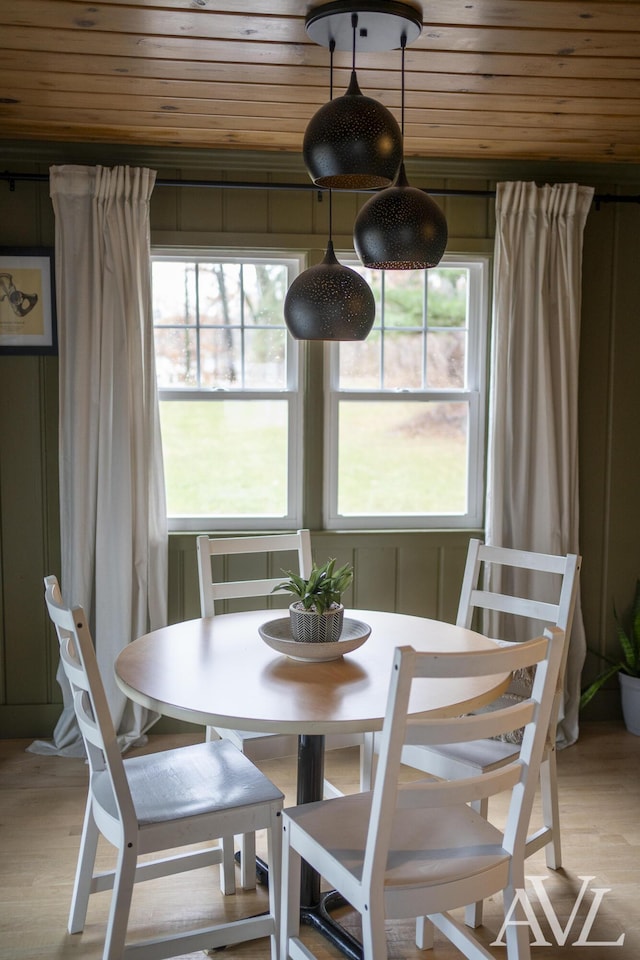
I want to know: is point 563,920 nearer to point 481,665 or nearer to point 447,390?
point 481,665

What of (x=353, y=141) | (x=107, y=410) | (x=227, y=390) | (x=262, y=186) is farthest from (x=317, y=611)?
(x=262, y=186)

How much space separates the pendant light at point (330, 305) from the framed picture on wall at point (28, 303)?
181 cm

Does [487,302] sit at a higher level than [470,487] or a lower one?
higher

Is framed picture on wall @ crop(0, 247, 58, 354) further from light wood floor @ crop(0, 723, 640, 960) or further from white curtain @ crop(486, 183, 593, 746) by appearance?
white curtain @ crop(486, 183, 593, 746)

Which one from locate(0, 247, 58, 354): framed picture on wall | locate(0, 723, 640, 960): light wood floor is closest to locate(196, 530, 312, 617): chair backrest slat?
locate(0, 723, 640, 960): light wood floor

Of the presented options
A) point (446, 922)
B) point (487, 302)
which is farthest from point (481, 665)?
point (487, 302)

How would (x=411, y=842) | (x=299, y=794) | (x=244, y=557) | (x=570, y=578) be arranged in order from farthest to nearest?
(x=244, y=557)
(x=570, y=578)
(x=299, y=794)
(x=411, y=842)

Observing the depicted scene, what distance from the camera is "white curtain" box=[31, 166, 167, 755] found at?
11.7ft

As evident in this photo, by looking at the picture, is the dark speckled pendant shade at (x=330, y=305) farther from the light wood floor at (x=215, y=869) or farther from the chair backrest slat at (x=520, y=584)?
the light wood floor at (x=215, y=869)

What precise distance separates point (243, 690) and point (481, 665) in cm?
67

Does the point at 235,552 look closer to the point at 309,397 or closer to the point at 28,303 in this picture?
the point at 309,397

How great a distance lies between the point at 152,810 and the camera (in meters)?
2.10

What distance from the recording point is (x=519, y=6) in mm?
2252

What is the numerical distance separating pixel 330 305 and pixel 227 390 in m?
1.76
